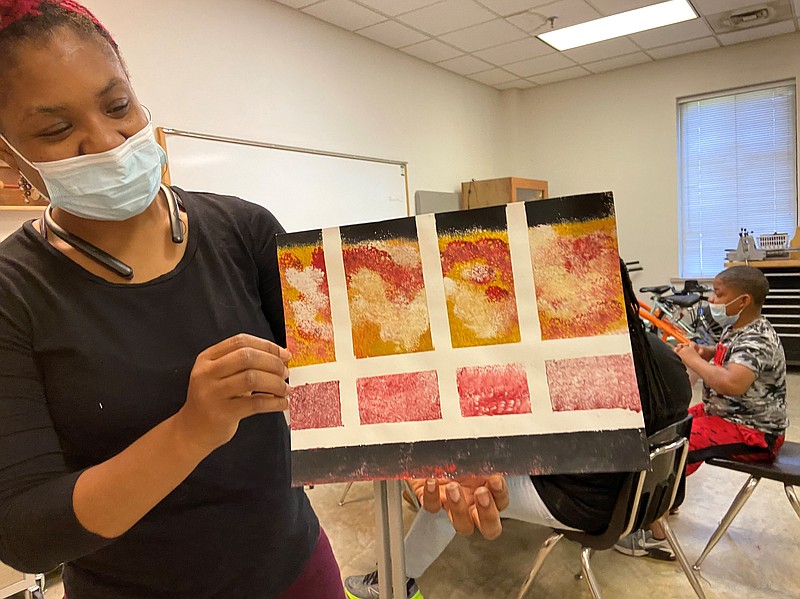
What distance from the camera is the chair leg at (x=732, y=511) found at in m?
2.00

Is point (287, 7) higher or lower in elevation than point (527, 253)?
higher

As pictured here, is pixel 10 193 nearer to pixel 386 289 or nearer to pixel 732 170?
pixel 386 289

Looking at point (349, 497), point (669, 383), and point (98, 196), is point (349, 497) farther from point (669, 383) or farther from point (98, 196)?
point (98, 196)

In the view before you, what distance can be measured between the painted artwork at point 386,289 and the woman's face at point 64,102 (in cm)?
35

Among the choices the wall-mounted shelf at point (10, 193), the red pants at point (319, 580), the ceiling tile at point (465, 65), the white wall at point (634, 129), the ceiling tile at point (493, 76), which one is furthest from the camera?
the ceiling tile at point (493, 76)

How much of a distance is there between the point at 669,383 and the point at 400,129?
350 centimetres

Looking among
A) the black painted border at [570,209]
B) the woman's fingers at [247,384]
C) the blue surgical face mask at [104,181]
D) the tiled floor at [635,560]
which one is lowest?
the tiled floor at [635,560]

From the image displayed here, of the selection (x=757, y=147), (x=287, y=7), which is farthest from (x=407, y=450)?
(x=757, y=147)

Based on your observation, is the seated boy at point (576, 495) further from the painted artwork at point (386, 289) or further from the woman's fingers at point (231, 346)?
the woman's fingers at point (231, 346)

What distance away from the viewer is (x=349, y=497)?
9.45 feet

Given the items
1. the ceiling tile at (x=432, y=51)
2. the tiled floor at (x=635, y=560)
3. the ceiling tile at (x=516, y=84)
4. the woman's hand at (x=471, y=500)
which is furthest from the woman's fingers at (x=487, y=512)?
the ceiling tile at (x=516, y=84)

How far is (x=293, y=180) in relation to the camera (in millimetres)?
3607

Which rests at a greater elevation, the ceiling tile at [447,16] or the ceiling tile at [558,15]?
the ceiling tile at [447,16]

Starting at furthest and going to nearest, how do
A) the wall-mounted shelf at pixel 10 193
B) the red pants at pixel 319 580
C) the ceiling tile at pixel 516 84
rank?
the ceiling tile at pixel 516 84 < the wall-mounted shelf at pixel 10 193 < the red pants at pixel 319 580
